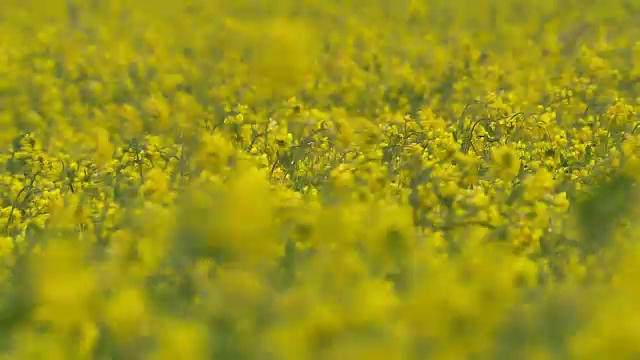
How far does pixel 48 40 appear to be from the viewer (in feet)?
37.6

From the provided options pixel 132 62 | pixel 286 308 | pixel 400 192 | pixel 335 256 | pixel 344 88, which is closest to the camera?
pixel 286 308

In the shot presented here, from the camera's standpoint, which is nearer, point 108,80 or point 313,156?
point 313,156

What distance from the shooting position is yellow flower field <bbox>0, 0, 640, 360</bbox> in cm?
293

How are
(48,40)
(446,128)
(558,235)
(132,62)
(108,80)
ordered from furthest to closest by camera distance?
(48,40)
(132,62)
(108,80)
(446,128)
(558,235)

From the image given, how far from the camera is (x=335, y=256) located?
3.46 m

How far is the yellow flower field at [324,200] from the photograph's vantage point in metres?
2.93

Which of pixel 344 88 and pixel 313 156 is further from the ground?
pixel 344 88

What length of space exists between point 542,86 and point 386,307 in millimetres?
6181

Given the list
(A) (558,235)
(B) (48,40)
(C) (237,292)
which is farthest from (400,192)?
(B) (48,40)

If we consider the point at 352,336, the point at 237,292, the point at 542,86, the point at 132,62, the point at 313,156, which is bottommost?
the point at 352,336

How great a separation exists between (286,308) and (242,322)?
0.14m

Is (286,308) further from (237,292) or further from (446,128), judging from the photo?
(446,128)

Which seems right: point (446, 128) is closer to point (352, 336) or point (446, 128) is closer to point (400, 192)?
point (400, 192)

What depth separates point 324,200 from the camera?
4766 mm
